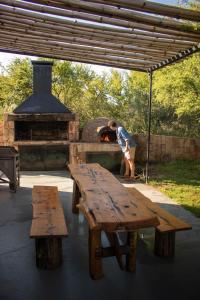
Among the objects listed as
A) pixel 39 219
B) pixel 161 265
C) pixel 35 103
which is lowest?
pixel 161 265

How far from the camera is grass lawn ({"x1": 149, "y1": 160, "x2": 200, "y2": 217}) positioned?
6553 millimetres

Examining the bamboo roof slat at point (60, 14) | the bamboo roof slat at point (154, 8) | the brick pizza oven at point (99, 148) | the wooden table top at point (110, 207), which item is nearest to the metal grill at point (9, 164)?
the wooden table top at point (110, 207)

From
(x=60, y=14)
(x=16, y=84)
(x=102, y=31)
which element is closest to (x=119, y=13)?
(x=60, y=14)

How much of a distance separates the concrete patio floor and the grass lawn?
1.41 metres

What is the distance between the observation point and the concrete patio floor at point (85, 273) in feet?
10.2

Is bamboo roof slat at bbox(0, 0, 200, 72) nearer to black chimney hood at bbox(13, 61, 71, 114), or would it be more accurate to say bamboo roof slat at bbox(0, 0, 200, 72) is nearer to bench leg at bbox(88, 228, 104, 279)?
bench leg at bbox(88, 228, 104, 279)

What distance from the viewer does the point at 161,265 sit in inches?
146

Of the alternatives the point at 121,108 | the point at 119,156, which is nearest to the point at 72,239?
the point at 119,156

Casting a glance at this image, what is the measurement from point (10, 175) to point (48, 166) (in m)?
3.21

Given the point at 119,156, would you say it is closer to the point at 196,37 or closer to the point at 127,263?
the point at 196,37

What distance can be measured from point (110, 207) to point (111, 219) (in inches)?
A: 14.0

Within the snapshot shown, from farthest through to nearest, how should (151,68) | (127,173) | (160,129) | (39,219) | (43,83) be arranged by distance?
(160,129)
(43,83)
(127,173)
(151,68)
(39,219)

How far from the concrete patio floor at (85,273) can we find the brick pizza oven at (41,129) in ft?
16.5

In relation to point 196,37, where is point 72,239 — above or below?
below
